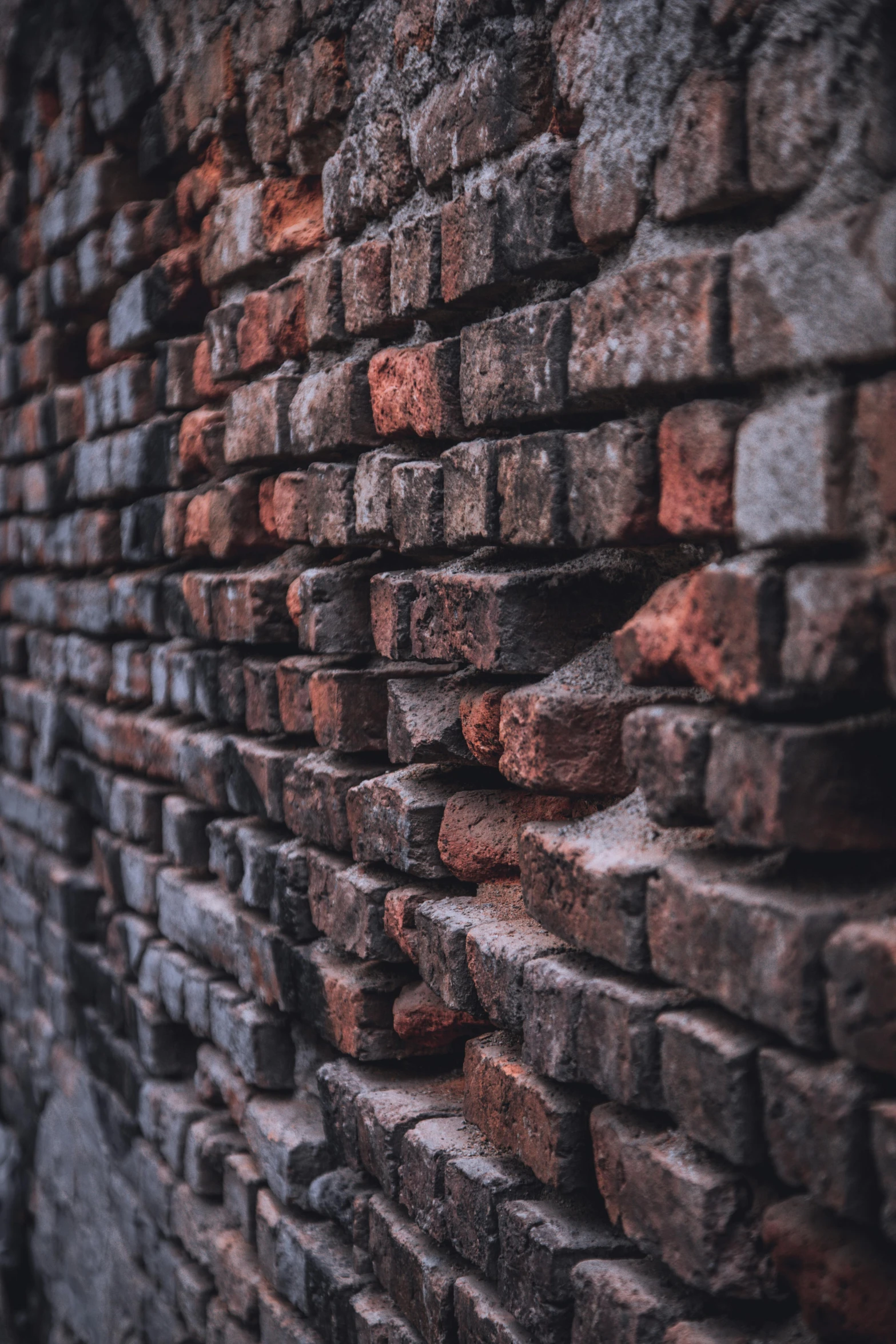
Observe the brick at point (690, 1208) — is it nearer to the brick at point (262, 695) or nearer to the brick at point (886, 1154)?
the brick at point (886, 1154)

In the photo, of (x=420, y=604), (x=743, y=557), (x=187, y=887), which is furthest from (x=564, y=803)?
(x=187, y=887)

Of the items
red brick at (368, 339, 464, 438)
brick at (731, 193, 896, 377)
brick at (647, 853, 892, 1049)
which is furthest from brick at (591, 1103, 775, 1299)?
red brick at (368, 339, 464, 438)

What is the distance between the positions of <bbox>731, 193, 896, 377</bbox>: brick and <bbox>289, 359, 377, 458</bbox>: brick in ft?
2.36

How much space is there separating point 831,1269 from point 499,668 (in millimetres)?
612

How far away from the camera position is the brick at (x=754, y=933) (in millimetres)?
854

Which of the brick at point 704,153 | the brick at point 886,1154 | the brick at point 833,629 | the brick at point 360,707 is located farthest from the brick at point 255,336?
the brick at point 886,1154

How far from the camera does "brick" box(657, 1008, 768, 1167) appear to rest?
3.00 feet

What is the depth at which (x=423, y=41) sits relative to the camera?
1.36 meters

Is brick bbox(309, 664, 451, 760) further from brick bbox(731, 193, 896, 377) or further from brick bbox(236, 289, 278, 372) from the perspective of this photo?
brick bbox(731, 193, 896, 377)

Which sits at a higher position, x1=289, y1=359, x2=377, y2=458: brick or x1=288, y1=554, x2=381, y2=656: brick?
x1=289, y1=359, x2=377, y2=458: brick

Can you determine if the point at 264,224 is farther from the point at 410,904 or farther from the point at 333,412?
the point at 410,904

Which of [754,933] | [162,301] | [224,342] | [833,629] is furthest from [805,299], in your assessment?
[162,301]

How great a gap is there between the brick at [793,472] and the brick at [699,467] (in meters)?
0.02

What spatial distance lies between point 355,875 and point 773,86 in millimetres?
1043
